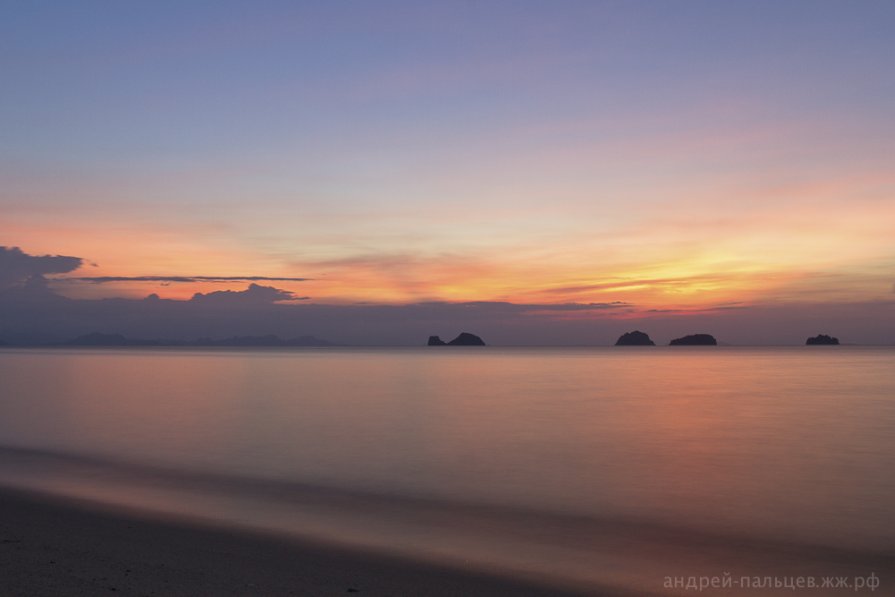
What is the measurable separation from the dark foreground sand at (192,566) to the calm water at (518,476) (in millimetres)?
1299

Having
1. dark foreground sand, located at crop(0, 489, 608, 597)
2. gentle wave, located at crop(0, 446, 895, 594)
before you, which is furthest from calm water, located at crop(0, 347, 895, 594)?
dark foreground sand, located at crop(0, 489, 608, 597)

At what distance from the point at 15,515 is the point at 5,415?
2845cm

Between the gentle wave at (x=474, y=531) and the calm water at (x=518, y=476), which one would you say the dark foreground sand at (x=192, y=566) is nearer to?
the gentle wave at (x=474, y=531)

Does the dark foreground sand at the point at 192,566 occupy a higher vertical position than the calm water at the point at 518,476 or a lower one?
higher

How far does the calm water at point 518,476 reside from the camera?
1257 cm

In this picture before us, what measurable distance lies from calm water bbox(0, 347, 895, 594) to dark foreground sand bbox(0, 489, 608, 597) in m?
1.30

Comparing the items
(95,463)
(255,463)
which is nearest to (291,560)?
(255,463)

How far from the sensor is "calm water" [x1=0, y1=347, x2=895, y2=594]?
12570 millimetres

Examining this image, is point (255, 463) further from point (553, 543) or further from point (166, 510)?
point (553, 543)

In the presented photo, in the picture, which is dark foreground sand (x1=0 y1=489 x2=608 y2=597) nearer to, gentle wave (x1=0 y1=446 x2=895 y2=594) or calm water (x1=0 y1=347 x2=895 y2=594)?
gentle wave (x1=0 y1=446 x2=895 y2=594)

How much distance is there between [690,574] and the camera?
10.8m

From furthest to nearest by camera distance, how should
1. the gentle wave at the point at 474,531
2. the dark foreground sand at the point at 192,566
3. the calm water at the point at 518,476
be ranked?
1. the calm water at the point at 518,476
2. the gentle wave at the point at 474,531
3. the dark foreground sand at the point at 192,566

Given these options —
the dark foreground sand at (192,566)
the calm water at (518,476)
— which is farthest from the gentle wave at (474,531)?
the dark foreground sand at (192,566)

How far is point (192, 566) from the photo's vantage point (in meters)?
9.32
